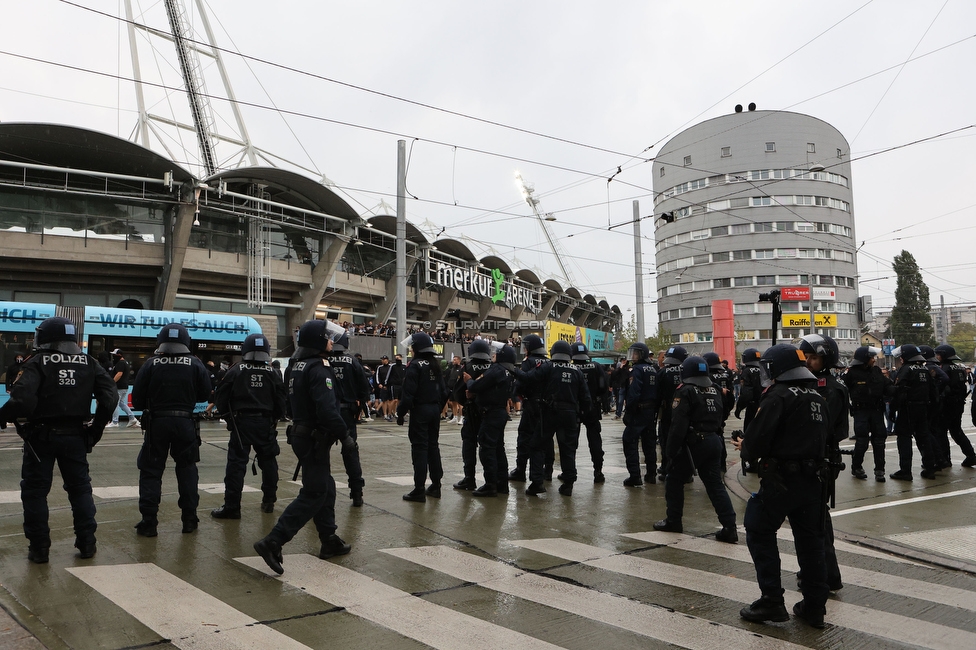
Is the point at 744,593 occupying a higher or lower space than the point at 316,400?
lower

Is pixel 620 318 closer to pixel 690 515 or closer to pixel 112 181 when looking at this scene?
pixel 112 181

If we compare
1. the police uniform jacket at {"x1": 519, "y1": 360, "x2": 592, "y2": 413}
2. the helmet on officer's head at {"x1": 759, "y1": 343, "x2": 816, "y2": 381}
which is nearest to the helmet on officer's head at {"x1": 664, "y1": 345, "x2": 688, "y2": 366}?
the police uniform jacket at {"x1": 519, "y1": 360, "x2": 592, "y2": 413}

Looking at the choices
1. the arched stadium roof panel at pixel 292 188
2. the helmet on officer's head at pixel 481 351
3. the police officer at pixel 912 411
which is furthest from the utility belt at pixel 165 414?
the arched stadium roof panel at pixel 292 188

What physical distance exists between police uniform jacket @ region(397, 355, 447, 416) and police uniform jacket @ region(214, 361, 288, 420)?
53.3 inches

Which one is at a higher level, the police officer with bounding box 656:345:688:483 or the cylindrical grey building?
the cylindrical grey building

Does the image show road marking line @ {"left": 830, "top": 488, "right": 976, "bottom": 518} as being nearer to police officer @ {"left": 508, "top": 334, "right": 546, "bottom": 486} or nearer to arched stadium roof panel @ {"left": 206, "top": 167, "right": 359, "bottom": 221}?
police officer @ {"left": 508, "top": 334, "right": 546, "bottom": 486}

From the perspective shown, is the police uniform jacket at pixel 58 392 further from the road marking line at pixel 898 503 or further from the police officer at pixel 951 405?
the police officer at pixel 951 405

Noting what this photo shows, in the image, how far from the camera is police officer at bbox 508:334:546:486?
27.3 ft

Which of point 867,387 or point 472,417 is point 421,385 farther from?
point 867,387

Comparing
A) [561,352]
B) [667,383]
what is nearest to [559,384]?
[561,352]

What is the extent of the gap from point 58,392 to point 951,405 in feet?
38.0

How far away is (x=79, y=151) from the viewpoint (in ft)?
86.9

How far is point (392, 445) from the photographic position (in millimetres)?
13359

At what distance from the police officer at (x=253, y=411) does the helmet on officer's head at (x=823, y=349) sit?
5182 millimetres
